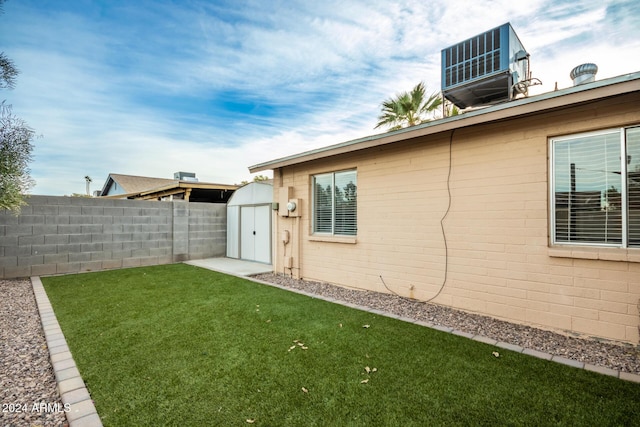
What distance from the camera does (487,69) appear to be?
4.97 m

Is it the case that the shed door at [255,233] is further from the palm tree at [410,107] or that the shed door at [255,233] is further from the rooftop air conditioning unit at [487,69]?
the rooftop air conditioning unit at [487,69]

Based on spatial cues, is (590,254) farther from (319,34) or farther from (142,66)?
(142,66)

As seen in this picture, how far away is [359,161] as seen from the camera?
5996mm

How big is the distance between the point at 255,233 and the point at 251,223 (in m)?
0.42

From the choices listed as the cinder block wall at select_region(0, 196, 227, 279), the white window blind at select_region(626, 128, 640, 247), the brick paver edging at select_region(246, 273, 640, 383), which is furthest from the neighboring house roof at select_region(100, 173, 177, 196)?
the white window blind at select_region(626, 128, 640, 247)

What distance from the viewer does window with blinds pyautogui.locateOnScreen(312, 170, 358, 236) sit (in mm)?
6242

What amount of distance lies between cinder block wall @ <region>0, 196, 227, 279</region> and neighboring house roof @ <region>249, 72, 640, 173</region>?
7083 mm

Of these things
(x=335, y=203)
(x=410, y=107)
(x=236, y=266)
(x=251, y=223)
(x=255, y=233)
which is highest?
(x=410, y=107)

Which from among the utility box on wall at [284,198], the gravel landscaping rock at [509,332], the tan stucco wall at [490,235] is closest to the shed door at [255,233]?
the utility box on wall at [284,198]

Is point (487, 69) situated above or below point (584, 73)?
above

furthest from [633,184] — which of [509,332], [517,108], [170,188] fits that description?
[170,188]

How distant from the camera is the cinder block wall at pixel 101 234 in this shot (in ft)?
24.5

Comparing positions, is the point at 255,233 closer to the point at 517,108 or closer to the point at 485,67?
the point at 485,67

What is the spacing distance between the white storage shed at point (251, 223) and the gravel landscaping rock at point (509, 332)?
4.50 metres
